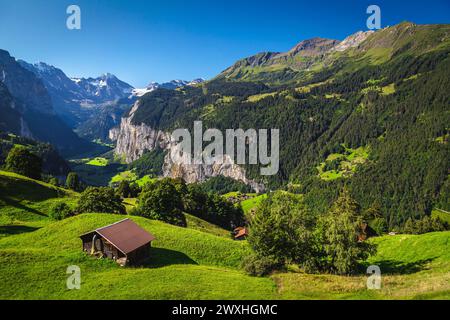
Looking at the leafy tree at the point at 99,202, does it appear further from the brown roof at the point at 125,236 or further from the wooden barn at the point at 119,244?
the wooden barn at the point at 119,244

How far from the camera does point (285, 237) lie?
51.2m

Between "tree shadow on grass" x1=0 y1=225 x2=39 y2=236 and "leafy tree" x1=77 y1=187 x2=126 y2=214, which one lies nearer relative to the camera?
"tree shadow on grass" x1=0 y1=225 x2=39 y2=236

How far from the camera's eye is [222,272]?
4897 cm

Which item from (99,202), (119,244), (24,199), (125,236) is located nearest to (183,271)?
(119,244)

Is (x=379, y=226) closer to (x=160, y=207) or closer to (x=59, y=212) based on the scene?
(x=160, y=207)

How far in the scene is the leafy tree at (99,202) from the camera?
3297 inches

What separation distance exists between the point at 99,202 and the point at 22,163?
51958 millimetres

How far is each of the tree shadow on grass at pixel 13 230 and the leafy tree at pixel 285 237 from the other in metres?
47.1

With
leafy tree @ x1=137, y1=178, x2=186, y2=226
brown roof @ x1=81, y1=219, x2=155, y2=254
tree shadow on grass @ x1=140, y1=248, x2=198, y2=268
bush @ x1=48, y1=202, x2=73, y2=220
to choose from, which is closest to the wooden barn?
brown roof @ x1=81, y1=219, x2=155, y2=254

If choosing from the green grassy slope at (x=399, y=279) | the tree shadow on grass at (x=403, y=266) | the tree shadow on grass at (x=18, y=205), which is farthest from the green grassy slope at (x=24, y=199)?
the tree shadow on grass at (x=403, y=266)

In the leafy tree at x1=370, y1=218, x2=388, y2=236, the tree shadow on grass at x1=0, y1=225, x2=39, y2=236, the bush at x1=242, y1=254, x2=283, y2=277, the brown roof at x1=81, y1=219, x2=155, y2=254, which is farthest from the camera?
the leafy tree at x1=370, y1=218, x2=388, y2=236

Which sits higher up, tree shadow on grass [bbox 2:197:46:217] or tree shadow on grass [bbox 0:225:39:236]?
tree shadow on grass [bbox 2:197:46:217]

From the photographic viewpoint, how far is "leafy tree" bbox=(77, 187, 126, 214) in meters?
83.8

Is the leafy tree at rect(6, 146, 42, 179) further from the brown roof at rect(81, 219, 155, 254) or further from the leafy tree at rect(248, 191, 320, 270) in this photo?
the leafy tree at rect(248, 191, 320, 270)
